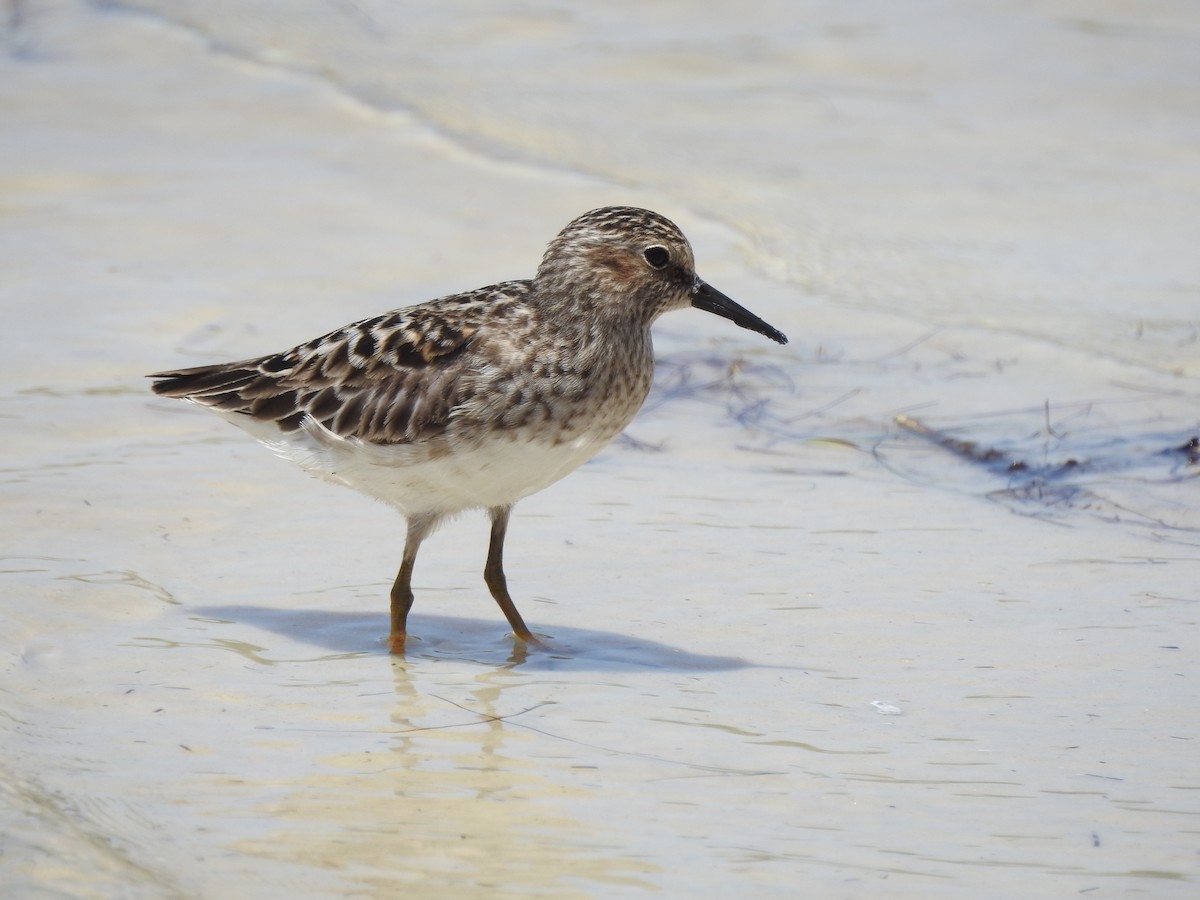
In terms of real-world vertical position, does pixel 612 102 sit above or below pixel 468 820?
above

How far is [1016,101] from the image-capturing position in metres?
14.8

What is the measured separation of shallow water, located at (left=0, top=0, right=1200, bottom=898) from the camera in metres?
5.15

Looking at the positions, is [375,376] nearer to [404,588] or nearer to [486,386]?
[486,386]

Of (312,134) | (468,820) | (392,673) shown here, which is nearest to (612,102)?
(312,134)

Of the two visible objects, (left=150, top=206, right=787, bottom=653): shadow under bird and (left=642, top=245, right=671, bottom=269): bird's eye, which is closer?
(left=150, top=206, right=787, bottom=653): shadow under bird

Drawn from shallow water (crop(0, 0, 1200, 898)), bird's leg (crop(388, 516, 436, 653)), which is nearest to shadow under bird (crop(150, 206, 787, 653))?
bird's leg (crop(388, 516, 436, 653))

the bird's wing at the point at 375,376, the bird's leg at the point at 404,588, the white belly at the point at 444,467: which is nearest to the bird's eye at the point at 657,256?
the bird's wing at the point at 375,376

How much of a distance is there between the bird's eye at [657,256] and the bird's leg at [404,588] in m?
1.42

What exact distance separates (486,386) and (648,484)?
2156mm

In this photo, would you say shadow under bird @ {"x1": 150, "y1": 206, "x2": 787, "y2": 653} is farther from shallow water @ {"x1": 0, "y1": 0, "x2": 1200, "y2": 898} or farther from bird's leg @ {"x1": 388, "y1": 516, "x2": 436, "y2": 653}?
shallow water @ {"x1": 0, "y1": 0, "x2": 1200, "y2": 898}

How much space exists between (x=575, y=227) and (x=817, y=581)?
1892 millimetres

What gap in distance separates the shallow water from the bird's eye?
4.65ft

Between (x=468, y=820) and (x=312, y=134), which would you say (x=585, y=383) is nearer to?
(x=468, y=820)

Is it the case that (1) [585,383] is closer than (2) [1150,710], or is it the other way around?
(2) [1150,710]
